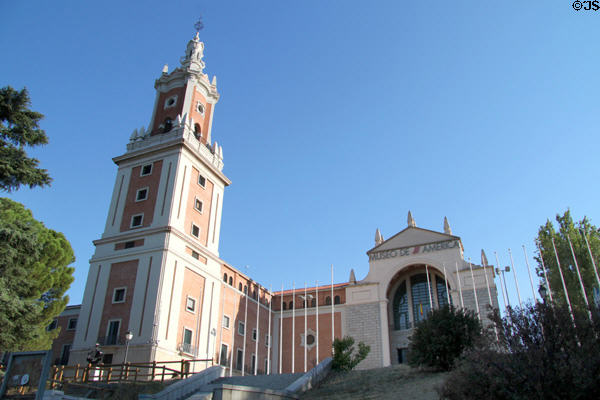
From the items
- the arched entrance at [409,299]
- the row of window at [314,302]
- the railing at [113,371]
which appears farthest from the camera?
the row of window at [314,302]

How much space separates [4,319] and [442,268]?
2689cm

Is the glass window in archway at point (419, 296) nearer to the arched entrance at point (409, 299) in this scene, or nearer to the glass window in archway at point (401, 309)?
the arched entrance at point (409, 299)

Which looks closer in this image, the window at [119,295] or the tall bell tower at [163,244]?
the tall bell tower at [163,244]

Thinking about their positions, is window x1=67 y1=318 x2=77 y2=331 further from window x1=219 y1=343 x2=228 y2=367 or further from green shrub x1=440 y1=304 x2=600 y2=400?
green shrub x1=440 y1=304 x2=600 y2=400

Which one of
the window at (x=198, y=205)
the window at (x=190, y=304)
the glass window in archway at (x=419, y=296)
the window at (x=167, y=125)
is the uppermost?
the window at (x=167, y=125)

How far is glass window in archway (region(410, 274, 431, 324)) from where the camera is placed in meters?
36.3

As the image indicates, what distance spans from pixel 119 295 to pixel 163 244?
163 inches

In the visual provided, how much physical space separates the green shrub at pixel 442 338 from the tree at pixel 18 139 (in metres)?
16.1

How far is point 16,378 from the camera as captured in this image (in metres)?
10.9

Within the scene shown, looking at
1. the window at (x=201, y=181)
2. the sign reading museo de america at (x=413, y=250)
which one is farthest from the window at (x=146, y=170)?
the sign reading museo de america at (x=413, y=250)

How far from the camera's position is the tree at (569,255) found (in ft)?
93.5

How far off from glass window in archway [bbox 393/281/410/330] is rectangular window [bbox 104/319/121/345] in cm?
1937

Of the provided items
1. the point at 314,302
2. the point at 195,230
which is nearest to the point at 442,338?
the point at 195,230

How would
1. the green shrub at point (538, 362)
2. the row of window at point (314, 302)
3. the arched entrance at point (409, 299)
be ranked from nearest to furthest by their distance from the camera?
1. the green shrub at point (538, 362)
2. the arched entrance at point (409, 299)
3. the row of window at point (314, 302)
